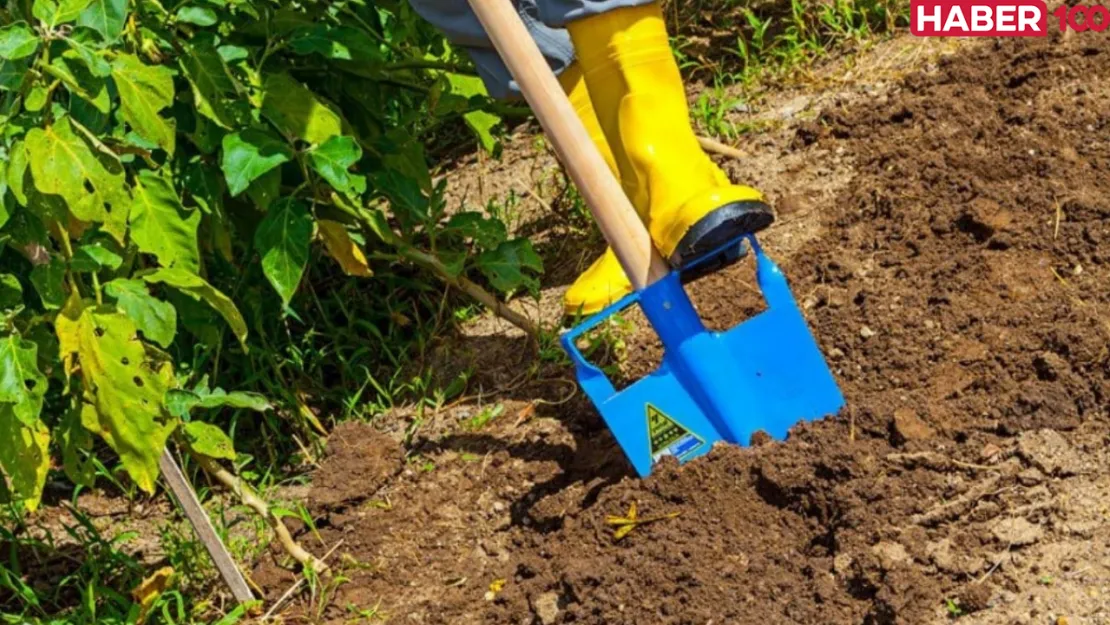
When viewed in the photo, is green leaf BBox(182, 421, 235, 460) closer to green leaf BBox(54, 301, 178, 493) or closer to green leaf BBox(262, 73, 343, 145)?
green leaf BBox(54, 301, 178, 493)

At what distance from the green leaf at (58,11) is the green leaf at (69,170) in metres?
0.15

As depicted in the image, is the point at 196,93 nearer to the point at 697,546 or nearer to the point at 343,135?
the point at 343,135

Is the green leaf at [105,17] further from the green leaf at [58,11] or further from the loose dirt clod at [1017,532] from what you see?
the loose dirt clod at [1017,532]

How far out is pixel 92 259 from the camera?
2477mm

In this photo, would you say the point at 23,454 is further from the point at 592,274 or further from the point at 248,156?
the point at 592,274

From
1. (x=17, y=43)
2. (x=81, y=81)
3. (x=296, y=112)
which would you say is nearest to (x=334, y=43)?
(x=296, y=112)

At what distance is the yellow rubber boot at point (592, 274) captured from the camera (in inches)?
124

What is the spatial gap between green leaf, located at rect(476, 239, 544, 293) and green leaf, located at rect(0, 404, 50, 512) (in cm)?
95

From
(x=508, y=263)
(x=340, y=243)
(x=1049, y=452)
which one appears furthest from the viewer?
(x=508, y=263)

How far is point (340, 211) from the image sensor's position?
120 inches

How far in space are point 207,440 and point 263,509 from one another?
18cm

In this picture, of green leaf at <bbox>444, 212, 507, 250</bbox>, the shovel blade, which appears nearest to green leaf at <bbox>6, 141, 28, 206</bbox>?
the shovel blade

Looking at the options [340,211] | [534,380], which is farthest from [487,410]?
[340,211]

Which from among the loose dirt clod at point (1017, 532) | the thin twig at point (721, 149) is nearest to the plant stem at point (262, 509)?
the loose dirt clod at point (1017, 532)
